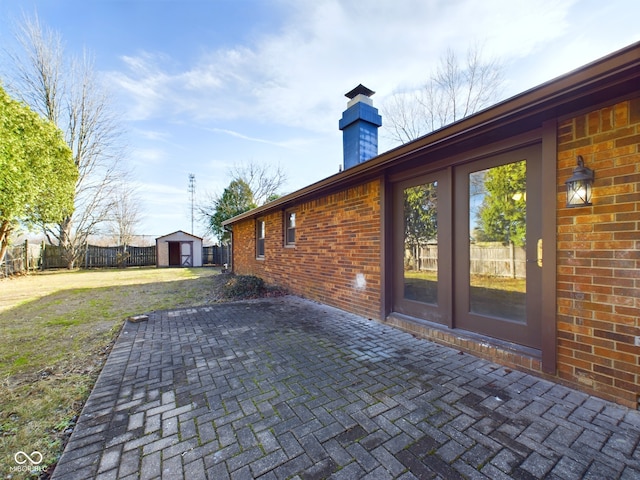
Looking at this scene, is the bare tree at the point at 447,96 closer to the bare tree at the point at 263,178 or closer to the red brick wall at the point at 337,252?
the red brick wall at the point at 337,252

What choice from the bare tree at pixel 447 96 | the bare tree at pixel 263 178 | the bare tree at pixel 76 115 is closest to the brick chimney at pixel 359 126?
the bare tree at pixel 447 96

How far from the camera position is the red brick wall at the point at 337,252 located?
174 inches

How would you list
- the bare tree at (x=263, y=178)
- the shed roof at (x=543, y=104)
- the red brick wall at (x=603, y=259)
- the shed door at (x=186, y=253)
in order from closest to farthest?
1. the shed roof at (x=543, y=104)
2. the red brick wall at (x=603, y=259)
3. the shed door at (x=186, y=253)
4. the bare tree at (x=263, y=178)

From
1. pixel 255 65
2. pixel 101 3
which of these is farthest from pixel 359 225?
pixel 101 3

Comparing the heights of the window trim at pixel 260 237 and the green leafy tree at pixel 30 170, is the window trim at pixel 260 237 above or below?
below

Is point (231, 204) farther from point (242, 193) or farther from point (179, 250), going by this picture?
point (179, 250)

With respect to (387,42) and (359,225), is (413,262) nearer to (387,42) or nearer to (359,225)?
(359,225)

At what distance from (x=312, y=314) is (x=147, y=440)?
10.8 ft

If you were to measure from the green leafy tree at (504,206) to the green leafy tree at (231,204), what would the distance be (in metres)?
16.1

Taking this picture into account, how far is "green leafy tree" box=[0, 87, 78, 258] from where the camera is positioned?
311 inches

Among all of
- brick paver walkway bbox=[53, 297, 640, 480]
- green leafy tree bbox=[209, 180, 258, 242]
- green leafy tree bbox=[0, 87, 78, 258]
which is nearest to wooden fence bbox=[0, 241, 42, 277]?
green leafy tree bbox=[0, 87, 78, 258]

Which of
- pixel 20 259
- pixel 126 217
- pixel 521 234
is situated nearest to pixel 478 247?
pixel 521 234

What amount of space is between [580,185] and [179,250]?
21120 mm

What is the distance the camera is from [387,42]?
262 inches
